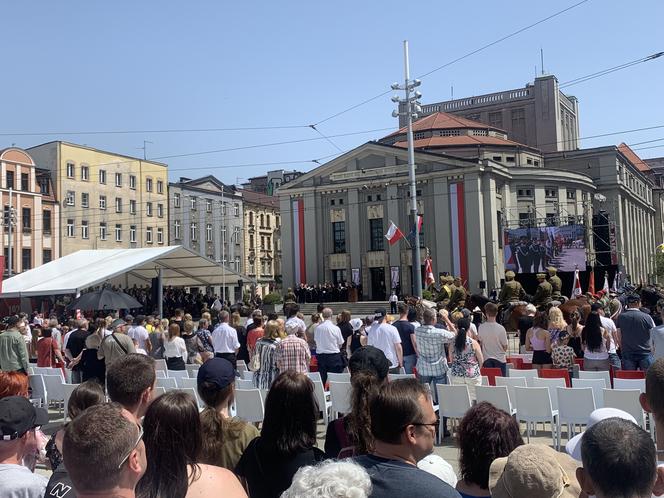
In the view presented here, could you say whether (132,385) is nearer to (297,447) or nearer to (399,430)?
(297,447)

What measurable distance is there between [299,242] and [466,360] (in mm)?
45056

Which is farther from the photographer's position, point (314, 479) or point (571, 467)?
point (571, 467)

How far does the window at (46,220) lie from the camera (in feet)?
174

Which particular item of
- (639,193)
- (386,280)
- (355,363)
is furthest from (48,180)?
(639,193)

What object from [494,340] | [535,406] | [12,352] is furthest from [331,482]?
[12,352]

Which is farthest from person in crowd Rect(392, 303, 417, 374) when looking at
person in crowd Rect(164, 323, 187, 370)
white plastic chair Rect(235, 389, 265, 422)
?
person in crowd Rect(164, 323, 187, 370)

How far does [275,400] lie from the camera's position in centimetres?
385

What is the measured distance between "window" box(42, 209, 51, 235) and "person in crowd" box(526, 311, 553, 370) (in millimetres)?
48536

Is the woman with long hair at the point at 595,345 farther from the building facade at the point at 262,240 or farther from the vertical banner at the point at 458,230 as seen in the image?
the building facade at the point at 262,240

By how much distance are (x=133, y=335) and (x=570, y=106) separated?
73048 mm

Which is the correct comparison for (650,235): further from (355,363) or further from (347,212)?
(355,363)

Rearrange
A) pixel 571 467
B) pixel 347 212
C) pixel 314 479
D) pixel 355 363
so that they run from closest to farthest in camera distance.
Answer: pixel 314 479
pixel 571 467
pixel 355 363
pixel 347 212

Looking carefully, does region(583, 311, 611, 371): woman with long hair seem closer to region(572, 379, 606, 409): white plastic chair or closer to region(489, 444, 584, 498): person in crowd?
region(572, 379, 606, 409): white plastic chair

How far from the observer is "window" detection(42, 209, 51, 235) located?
52.9 metres
